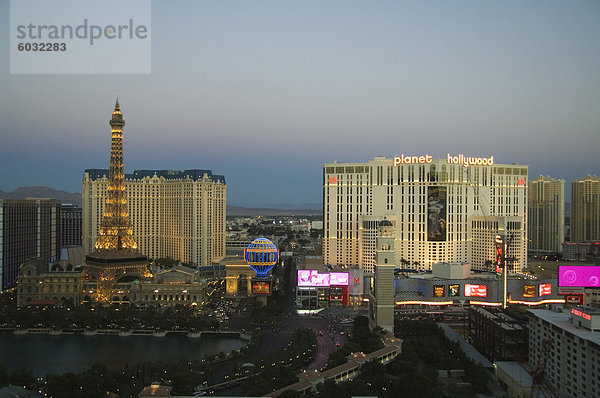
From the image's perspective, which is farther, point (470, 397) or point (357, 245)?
point (357, 245)

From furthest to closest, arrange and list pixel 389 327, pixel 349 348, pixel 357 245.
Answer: pixel 357 245 < pixel 389 327 < pixel 349 348

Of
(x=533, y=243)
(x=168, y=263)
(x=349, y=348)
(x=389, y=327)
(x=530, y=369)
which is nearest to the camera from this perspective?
(x=530, y=369)

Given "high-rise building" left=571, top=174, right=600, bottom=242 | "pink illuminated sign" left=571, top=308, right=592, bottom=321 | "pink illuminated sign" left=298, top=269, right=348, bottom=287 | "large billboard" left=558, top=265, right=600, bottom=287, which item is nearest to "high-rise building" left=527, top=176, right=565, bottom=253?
"high-rise building" left=571, top=174, right=600, bottom=242

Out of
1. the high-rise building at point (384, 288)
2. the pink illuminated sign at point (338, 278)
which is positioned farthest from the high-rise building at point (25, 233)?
the high-rise building at point (384, 288)

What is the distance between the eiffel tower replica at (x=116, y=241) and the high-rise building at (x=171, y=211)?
11913mm

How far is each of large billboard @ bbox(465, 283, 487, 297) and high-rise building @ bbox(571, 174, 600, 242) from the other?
159ft

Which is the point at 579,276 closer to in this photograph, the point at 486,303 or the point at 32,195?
the point at 486,303

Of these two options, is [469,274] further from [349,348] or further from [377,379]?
[377,379]

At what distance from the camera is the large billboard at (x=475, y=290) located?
50062 millimetres

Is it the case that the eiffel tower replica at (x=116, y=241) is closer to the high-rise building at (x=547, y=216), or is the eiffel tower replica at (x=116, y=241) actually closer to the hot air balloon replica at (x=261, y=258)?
the hot air balloon replica at (x=261, y=258)

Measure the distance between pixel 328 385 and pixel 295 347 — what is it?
30.4ft

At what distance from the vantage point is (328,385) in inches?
1000

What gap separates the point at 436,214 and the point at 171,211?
1382 inches

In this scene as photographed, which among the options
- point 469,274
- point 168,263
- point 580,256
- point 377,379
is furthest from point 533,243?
point 377,379
